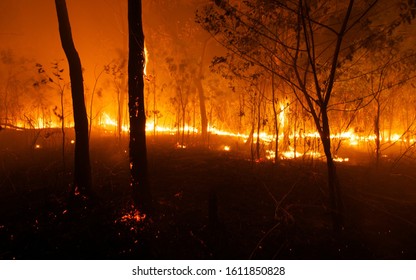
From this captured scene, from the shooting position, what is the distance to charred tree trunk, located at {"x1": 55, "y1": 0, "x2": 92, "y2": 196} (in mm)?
7988

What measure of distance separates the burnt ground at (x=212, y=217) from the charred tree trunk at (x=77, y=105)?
59cm

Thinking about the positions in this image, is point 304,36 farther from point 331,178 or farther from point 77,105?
point 77,105

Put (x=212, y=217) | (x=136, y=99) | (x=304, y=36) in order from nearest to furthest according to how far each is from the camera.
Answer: (x=136, y=99) → (x=212, y=217) → (x=304, y=36)

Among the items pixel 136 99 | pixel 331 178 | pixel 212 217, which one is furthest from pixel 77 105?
pixel 331 178

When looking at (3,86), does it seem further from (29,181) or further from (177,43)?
(29,181)

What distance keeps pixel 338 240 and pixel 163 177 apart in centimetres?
654

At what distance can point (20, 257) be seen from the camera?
247 inches

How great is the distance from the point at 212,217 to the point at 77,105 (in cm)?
464

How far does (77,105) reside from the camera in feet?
26.3

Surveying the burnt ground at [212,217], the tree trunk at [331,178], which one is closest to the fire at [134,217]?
the burnt ground at [212,217]

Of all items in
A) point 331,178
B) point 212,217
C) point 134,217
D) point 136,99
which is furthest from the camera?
point 134,217

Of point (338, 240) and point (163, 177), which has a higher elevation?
point (163, 177)

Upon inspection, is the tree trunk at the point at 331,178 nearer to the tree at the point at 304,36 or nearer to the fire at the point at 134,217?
the tree at the point at 304,36
